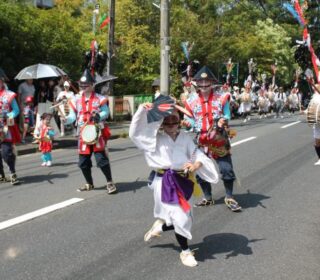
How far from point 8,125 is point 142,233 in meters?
3.75

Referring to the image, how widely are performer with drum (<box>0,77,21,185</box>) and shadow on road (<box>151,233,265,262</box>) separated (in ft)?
13.7

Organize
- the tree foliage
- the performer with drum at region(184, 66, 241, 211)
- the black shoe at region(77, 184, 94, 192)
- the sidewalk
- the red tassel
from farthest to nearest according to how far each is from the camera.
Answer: the tree foliage → the sidewalk → the black shoe at region(77, 184, 94, 192) → the performer with drum at region(184, 66, 241, 211) → the red tassel

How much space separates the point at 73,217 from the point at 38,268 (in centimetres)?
176

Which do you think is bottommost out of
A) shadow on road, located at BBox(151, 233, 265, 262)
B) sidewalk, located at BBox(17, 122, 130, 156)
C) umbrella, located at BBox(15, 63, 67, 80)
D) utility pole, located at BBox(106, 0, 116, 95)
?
sidewalk, located at BBox(17, 122, 130, 156)

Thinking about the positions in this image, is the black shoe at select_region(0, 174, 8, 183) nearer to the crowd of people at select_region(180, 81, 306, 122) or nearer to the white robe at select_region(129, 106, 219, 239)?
the white robe at select_region(129, 106, 219, 239)

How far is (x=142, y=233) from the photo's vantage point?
5.72 meters

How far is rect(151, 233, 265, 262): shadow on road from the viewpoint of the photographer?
5031 mm

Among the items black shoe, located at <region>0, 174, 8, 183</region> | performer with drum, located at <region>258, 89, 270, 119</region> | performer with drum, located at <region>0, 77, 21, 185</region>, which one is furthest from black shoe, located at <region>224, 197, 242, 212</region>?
performer with drum, located at <region>258, 89, 270, 119</region>

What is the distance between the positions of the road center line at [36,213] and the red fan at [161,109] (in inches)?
97.7

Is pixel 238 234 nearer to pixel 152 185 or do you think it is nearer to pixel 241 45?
pixel 152 185

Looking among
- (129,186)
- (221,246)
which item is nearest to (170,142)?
(221,246)

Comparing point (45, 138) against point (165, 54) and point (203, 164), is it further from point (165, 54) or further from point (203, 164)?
point (165, 54)

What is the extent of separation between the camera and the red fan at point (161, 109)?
186 inches

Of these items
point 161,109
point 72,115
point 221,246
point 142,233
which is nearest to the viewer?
point 161,109
